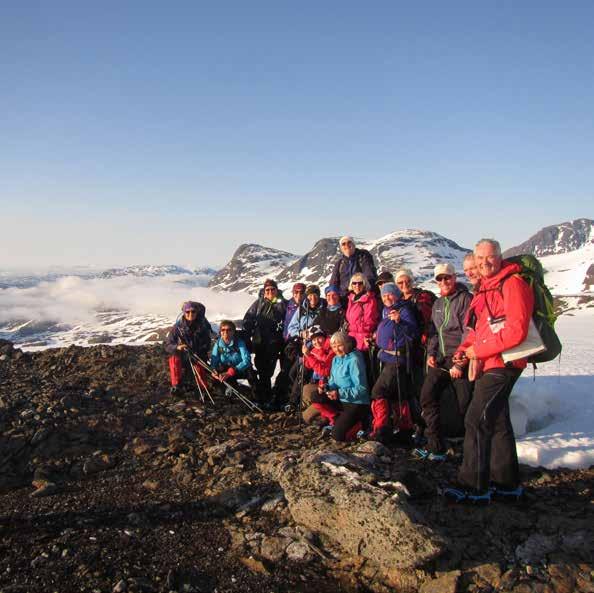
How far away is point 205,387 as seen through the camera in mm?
10867

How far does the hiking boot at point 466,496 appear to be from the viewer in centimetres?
552

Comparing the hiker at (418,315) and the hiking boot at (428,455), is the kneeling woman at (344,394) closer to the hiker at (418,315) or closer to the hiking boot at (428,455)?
the hiker at (418,315)

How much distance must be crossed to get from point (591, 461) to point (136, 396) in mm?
9194

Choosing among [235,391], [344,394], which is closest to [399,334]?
[344,394]

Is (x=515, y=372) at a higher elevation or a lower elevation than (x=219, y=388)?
higher

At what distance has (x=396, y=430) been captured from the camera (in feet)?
27.7

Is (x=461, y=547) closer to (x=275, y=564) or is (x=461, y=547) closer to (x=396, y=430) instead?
(x=275, y=564)

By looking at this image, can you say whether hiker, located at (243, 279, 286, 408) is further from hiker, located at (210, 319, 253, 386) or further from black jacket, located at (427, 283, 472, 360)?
black jacket, located at (427, 283, 472, 360)

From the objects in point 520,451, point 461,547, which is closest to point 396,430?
point 520,451

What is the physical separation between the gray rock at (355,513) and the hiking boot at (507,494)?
1.46 metres

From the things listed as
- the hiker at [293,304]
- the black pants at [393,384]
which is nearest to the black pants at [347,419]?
the black pants at [393,384]

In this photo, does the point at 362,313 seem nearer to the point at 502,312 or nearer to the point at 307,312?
the point at 307,312

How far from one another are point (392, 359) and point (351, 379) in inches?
34.8

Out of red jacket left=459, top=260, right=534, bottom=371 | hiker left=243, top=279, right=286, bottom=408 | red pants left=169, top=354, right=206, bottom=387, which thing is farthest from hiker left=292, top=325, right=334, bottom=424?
red jacket left=459, top=260, right=534, bottom=371
